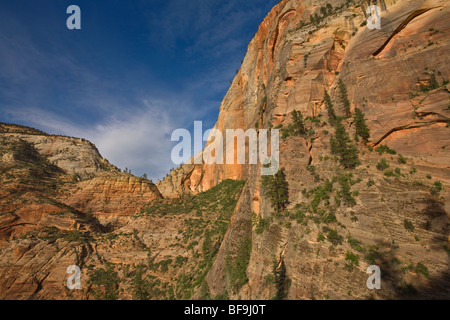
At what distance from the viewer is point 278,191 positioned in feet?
84.2

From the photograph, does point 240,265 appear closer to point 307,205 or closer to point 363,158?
point 307,205

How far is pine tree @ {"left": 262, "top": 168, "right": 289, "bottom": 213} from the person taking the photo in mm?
25453

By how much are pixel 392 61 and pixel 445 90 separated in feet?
21.9

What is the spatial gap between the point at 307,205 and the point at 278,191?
11.6 feet

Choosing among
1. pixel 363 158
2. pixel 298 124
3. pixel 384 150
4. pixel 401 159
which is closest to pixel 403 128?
pixel 384 150

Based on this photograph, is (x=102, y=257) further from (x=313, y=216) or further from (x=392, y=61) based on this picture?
(x=392, y=61)

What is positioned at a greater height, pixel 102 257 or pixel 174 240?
pixel 174 240

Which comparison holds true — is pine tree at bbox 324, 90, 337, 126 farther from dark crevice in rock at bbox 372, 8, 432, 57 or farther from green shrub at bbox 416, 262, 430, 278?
green shrub at bbox 416, 262, 430, 278

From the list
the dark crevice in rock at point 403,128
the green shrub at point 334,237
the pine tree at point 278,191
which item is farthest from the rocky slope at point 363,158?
the pine tree at point 278,191

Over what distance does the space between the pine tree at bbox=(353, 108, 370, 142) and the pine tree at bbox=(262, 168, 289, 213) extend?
973cm

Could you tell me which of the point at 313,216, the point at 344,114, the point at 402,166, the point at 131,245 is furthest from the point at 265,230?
the point at 131,245

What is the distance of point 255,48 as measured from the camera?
5334 cm

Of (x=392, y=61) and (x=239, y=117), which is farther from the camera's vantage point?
(x=239, y=117)

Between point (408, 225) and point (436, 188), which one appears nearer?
point (408, 225)
